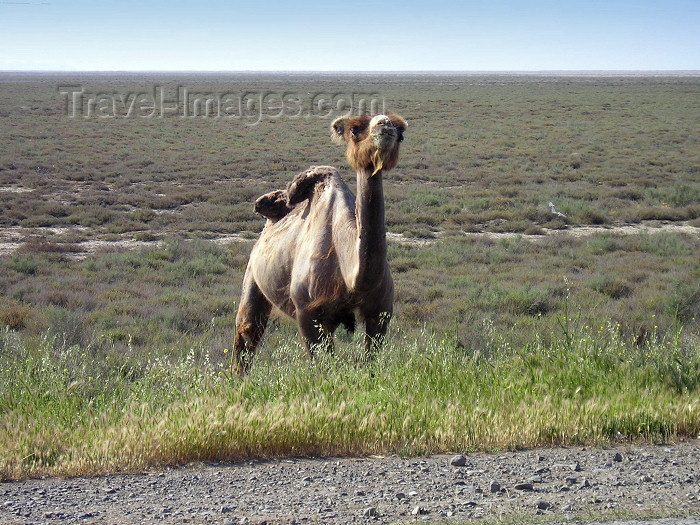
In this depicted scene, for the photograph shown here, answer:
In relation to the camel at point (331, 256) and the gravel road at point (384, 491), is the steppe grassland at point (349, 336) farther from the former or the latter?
the camel at point (331, 256)

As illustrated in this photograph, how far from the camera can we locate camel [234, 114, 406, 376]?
624 centimetres

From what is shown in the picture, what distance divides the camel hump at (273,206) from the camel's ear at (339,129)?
5.81 ft

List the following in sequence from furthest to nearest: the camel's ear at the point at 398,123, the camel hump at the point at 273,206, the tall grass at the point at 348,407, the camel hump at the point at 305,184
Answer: the camel hump at the point at 273,206 < the camel hump at the point at 305,184 < the camel's ear at the point at 398,123 < the tall grass at the point at 348,407

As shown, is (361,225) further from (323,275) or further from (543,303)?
(543,303)

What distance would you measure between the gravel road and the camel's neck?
1.95 m

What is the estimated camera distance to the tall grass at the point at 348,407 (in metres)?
4.57

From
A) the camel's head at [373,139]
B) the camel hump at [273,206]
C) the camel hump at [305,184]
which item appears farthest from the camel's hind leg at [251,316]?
the camel's head at [373,139]

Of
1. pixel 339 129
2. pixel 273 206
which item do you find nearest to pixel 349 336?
pixel 273 206

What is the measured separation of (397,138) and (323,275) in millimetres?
1324

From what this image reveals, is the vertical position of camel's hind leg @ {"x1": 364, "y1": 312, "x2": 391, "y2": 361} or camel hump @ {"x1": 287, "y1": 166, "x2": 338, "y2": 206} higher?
camel hump @ {"x1": 287, "y1": 166, "x2": 338, "y2": 206}

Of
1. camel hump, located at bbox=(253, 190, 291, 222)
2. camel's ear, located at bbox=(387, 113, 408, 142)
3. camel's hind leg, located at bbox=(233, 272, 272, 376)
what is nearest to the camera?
camel's ear, located at bbox=(387, 113, 408, 142)

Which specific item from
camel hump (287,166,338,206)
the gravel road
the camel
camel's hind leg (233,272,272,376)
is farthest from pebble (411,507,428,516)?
camel hump (287,166,338,206)

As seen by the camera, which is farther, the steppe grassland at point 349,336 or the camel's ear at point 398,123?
the camel's ear at point 398,123

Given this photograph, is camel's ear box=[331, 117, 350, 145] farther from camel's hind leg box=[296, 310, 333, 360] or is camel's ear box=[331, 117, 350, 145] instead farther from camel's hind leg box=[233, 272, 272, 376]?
camel's hind leg box=[233, 272, 272, 376]
